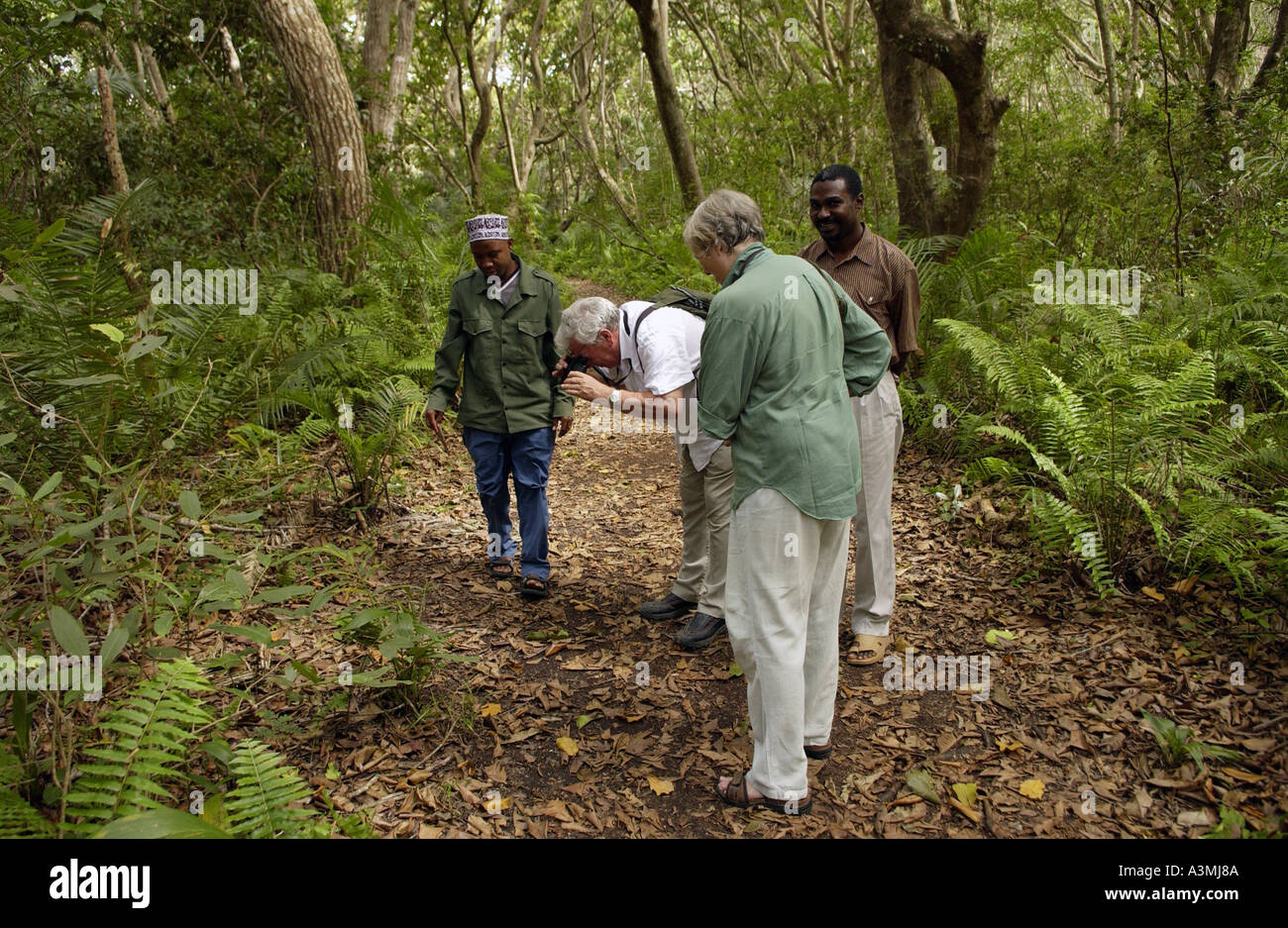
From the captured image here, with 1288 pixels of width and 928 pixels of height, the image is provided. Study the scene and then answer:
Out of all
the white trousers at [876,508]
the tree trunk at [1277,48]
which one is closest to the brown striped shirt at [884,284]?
the white trousers at [876,508]

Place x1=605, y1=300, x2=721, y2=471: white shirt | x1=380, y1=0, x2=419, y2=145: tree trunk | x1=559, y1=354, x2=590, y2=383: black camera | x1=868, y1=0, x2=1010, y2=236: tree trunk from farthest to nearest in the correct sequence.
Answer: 1. x1=380, y1=0, x2=419, y2=145: tree trunk
2. x1=868, y1=0, x2=1010, y2=236: tree trunk
3. x1=559, y1=354, x2=590, y2=383: black camera
4. x1=605, y1=300, x2=721, y2=471: white shirt

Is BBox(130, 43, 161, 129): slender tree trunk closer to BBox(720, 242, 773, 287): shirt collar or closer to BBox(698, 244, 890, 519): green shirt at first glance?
BBox(720, 242, 773, 287): shirt collar

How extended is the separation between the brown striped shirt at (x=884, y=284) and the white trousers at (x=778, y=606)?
1.52 metres

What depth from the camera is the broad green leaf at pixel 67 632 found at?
8.32ft

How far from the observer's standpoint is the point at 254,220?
8.66 m

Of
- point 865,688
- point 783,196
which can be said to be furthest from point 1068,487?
point 783,196

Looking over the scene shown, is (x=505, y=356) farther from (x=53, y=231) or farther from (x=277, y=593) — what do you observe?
(x=53, y=231)

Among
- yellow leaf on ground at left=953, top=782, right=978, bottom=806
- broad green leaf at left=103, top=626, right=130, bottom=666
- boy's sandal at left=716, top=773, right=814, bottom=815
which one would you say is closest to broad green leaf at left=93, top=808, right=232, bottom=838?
broad green leaf at left=103, top=626, right=130, bottom=666

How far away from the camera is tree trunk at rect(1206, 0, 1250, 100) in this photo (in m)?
7.56

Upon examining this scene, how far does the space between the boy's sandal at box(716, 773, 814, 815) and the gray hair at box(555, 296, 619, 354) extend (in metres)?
2.01

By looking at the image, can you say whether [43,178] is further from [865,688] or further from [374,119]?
[865,688]

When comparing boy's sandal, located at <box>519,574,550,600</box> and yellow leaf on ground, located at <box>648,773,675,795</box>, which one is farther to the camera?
boy's sandal, located at <box>519,574,550,600</box>

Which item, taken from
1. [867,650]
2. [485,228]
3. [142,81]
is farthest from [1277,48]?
[142,81]

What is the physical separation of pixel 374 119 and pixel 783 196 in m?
6.00
